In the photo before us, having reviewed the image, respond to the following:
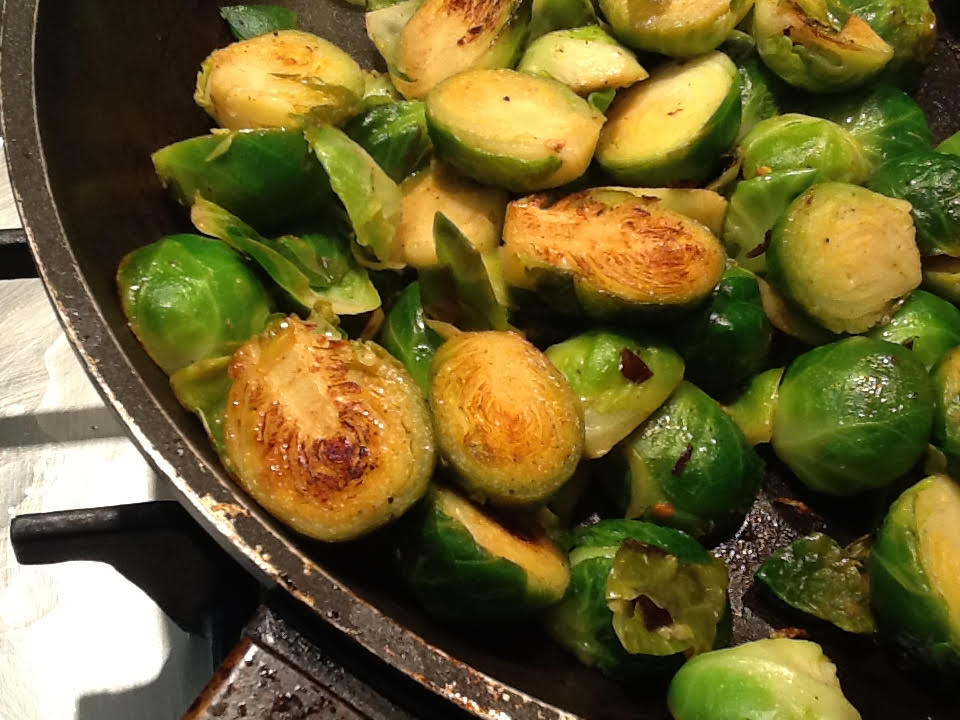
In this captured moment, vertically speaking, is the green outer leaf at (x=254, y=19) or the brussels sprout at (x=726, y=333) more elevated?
the green outer leaf at (x=254, y=19)

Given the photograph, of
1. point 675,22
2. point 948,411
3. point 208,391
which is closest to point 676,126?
point 675,22

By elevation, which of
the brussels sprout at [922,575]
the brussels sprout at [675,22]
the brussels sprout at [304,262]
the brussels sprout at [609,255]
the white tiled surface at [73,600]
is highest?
the brussels sprout at [675,22]

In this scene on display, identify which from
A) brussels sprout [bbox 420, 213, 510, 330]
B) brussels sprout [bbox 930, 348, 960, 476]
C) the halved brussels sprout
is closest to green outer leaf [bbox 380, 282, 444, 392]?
brussels sprout [bbox 420, 213, 510, 330]

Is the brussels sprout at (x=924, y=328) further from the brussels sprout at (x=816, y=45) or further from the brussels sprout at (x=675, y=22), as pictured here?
the brussels sprout at (x=675, y=22)

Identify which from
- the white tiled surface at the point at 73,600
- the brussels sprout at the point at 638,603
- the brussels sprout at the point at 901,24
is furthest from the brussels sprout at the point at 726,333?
the white tiled surface at the point at 73,600

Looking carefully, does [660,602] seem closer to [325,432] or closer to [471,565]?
[471,565]

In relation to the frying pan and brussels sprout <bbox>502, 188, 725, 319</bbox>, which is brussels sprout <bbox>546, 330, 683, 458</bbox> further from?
the frying pan
